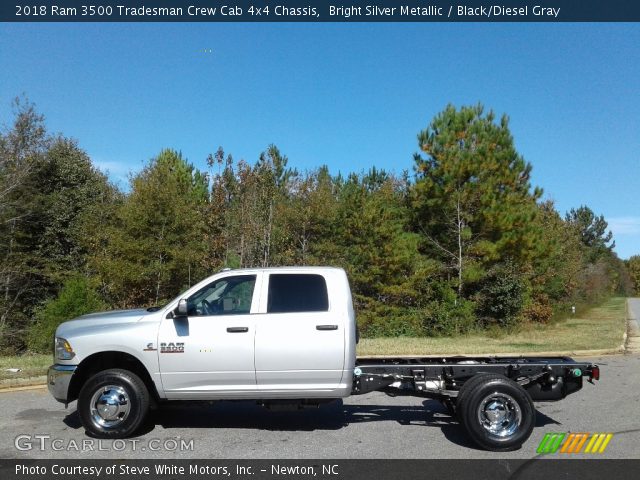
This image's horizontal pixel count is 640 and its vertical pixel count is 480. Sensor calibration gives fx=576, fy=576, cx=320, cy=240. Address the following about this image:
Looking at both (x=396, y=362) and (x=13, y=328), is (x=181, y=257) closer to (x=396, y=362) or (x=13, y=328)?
(x=13, y=328)

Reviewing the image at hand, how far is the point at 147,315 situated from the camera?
6824mm

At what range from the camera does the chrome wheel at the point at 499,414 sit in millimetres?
6348

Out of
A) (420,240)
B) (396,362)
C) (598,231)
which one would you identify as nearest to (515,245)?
(420,240)

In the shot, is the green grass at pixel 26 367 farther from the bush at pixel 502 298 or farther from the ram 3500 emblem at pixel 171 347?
the bush at pixel 502 298

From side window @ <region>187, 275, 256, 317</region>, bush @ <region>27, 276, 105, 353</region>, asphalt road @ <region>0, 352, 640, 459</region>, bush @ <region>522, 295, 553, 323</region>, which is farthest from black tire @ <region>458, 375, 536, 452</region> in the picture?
bush @ <region>522, 295, 553, 323</region>

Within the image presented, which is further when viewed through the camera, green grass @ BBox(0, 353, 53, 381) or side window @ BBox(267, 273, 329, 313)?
green grass @ BBox(0, 353, 53, 381)

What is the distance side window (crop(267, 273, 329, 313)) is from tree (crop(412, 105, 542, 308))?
16650 millimetres

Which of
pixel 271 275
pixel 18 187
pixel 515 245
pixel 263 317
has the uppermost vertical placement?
pixel 18 187

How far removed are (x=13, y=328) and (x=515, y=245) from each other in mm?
23130

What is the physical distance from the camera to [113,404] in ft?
21.8

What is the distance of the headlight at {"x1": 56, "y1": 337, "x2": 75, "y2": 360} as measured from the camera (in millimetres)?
6695

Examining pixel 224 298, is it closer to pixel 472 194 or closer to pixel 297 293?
pixel 297 293

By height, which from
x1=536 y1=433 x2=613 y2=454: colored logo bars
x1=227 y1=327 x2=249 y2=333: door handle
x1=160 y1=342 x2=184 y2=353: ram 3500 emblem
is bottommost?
x1=536 y1=433 x2=613 y2=454: colored logo bars
